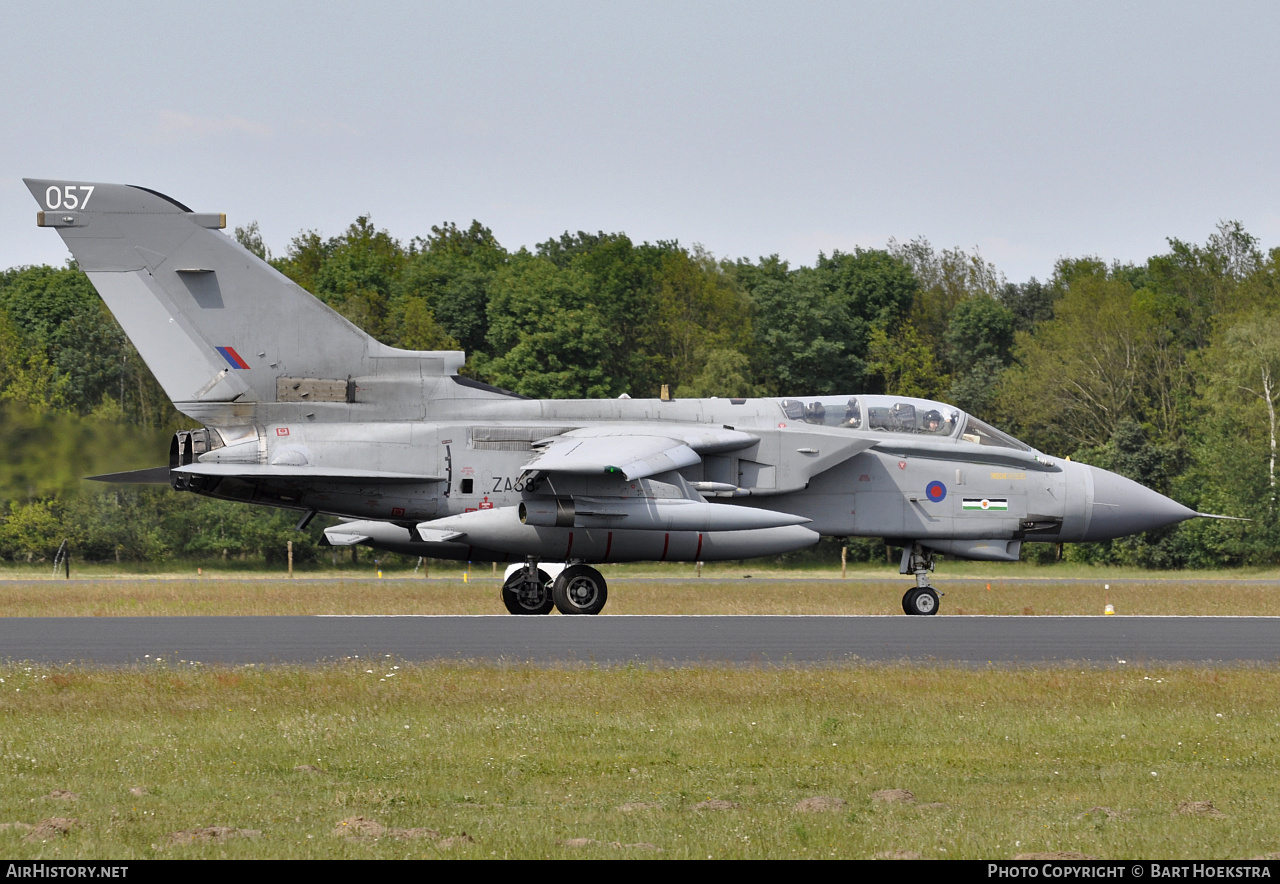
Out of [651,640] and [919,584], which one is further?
[919,584]

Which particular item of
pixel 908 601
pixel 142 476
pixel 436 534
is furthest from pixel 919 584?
pixel 142 476

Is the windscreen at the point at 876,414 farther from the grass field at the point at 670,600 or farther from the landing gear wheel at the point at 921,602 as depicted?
the grass field at the point at 670,600

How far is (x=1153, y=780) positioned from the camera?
8406 mm

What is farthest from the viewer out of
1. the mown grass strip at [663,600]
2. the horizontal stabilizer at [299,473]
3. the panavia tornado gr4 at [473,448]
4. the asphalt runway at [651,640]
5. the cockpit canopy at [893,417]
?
the mown grass strip at [663,600]

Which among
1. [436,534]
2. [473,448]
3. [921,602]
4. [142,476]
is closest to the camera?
[436,534]

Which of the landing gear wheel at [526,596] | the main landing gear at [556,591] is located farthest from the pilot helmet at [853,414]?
the landing gear wheel at [526,596]

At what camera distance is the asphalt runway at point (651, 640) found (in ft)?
46.6

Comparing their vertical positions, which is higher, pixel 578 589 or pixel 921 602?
pixel 578 589

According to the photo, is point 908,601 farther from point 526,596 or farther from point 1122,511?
point 526,596

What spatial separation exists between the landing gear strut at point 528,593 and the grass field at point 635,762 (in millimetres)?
7506

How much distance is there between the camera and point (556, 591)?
20.6m

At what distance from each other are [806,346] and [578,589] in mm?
45452
